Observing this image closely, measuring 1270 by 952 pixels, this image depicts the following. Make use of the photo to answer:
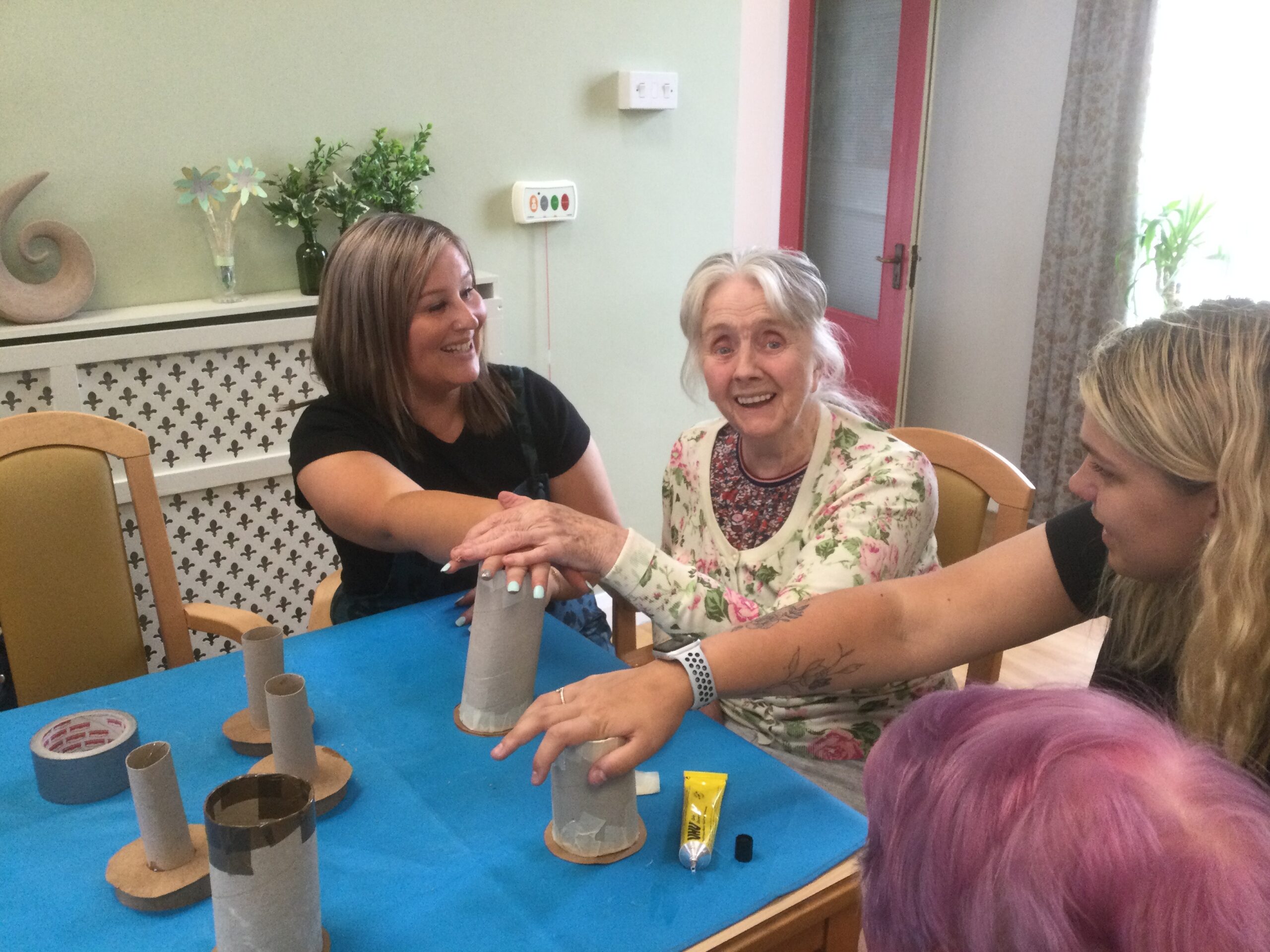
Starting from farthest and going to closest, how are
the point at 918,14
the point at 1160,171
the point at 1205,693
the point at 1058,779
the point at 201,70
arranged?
the point at 918,14, the point at 1160,171, the point at 201,70, the point at 1205,693, the point at 1058,779

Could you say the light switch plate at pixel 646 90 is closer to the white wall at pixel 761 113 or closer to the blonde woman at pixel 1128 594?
the white wall at pixel 761 113

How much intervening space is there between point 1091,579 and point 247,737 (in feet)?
3.46

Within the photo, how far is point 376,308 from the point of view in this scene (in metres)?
1.74

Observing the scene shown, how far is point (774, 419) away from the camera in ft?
5.38

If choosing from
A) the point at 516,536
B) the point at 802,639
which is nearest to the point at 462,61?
the point at 516,536

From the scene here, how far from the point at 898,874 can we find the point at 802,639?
68 centimetres

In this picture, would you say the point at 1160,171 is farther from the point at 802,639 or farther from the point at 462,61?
the point at 802,639

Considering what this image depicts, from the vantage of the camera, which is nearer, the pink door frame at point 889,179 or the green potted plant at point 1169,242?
the green potted plant at point 1169,242

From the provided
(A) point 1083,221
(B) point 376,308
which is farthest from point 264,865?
(A) point 1083,221

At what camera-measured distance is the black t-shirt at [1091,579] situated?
1.21 m

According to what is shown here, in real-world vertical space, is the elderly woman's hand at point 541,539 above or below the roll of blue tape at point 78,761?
above

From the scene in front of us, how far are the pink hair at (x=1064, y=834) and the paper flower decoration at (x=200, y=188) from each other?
2.30 metres

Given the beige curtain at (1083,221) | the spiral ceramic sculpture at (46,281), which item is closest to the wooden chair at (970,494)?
the spiral ceramic sculpture at (46,281)

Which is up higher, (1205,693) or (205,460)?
(1205,693)
